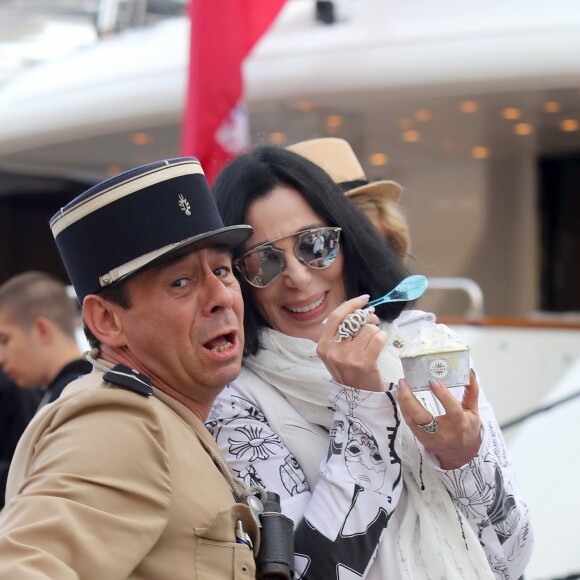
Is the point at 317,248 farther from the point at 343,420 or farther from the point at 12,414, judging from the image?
the point at 12,414

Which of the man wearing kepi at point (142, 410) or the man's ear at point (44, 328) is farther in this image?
the man's ear at point (44, 328)

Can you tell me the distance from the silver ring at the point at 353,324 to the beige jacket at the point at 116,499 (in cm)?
35

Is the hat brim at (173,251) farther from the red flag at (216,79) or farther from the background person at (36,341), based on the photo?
the red flag at (216,79)

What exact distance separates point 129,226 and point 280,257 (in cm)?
53

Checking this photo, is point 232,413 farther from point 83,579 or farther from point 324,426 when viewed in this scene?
point 83,579

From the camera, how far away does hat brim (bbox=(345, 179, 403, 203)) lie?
9.09 ft

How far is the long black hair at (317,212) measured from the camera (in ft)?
7.02

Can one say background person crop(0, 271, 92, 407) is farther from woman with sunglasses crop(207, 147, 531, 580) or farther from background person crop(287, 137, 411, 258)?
woman with sunglasses crop(207, 147, 531, 580)

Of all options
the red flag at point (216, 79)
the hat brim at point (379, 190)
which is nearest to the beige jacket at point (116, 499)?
the hat brim at point (379, 190)

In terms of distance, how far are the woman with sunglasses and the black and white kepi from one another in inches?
13.9

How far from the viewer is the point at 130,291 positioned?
5.32ft

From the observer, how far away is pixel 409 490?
190 centimetres

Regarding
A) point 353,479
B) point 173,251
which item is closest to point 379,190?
point 353,479

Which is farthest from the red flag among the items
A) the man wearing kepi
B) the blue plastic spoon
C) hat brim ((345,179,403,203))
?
the man wearing kepi
